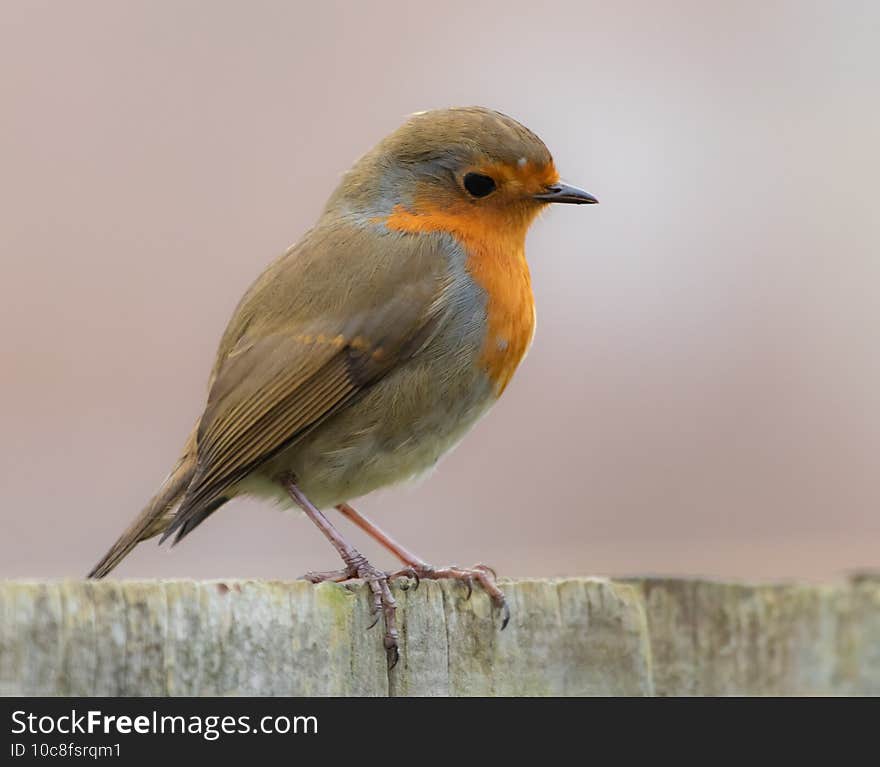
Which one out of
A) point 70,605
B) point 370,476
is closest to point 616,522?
point 370,476

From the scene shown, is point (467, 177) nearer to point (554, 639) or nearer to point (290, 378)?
point (290, 378)

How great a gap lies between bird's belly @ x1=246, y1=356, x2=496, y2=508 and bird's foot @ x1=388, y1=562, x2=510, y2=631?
32 centimetres

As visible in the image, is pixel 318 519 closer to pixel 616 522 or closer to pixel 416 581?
pixel 416 581

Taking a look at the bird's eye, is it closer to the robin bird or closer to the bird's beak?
the robin bird

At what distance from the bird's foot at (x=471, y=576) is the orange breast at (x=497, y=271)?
25.5 inches

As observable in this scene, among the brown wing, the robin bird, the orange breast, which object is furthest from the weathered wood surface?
the orange breast

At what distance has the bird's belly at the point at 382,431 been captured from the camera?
4.34 m

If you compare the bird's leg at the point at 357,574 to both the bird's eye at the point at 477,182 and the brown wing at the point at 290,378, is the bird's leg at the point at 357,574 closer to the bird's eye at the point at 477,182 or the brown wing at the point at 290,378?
the brown wing at the point at 290,378

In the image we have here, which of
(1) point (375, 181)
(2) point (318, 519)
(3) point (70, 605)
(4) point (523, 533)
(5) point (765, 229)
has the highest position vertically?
(5) point (765, 229)

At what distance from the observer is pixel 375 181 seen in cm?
480

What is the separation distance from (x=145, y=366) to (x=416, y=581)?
3.18 m

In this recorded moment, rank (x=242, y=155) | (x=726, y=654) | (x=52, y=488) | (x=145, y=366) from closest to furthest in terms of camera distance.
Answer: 1. (x=726, y=654)
2. (x=52, y=488)
3. (x=145, y=366)
4. (x=242, y=155)

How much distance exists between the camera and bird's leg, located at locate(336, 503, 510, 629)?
3232 mm

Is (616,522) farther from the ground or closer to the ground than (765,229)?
closer to the ground
